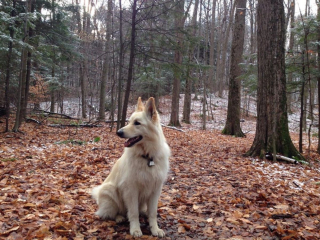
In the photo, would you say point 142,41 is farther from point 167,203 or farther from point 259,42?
point 167,203

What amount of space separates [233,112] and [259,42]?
21.8 ft

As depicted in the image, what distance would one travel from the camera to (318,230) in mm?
3225

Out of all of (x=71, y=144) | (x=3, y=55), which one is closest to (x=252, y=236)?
(x=71, y=144)

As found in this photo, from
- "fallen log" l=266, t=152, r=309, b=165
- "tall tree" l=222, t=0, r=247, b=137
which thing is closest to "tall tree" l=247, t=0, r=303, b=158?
"fallen log" l=266, t=152, r=309, b=165

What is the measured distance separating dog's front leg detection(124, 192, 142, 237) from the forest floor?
141 millimetres

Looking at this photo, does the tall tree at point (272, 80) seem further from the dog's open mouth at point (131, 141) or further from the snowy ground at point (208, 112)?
the snowy ground at point (208, 112)

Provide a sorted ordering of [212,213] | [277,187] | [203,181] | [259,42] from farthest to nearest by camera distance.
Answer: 1. [259,42]
2. [203,181]
3. [277,187]
4. [212,213]

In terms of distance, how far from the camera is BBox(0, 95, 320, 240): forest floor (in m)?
Answer: 3.25

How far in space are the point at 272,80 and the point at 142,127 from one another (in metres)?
5.77

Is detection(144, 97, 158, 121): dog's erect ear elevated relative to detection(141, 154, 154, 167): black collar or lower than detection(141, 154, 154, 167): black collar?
elevated

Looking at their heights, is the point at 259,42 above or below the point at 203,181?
above

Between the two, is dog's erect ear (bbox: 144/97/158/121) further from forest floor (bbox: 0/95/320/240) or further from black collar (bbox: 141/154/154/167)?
forest floor (bbox: 0/95/320/240)

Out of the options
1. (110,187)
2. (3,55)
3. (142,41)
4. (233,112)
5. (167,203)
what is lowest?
(167,203)

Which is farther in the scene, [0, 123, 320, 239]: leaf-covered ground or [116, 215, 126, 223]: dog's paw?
[116, 215, 126, 223]: dog's paw
